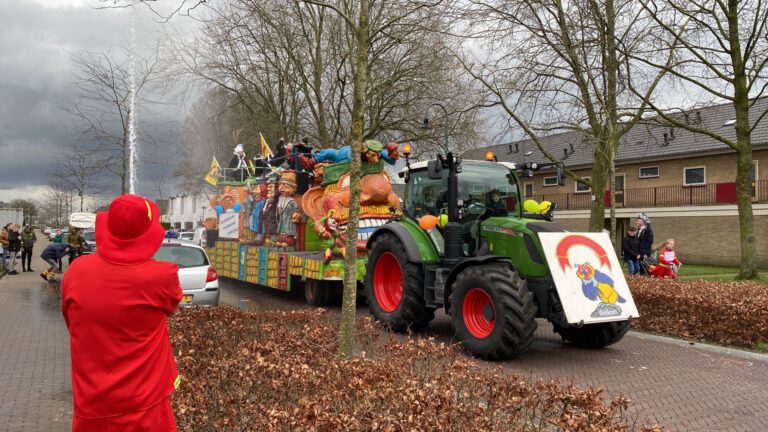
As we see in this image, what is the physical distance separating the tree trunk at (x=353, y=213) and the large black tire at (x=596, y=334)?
3607mm

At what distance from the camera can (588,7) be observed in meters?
11.7

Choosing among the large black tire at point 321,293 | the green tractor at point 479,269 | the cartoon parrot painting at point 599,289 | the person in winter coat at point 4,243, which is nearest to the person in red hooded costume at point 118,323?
the green tractor at point 479,269

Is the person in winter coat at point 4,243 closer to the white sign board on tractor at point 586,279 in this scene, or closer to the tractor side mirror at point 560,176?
the tractor side mirror at point 560,176

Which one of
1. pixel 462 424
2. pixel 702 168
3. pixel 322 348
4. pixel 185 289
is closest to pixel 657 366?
pixel 322 348

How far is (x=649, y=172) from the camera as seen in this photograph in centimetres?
3020

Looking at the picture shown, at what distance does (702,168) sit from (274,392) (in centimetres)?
Result: 2854

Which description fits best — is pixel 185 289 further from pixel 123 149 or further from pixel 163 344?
pixel 123 149

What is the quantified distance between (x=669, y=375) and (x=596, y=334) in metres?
1.27

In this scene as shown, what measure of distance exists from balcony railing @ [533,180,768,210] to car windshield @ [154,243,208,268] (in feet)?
66.9

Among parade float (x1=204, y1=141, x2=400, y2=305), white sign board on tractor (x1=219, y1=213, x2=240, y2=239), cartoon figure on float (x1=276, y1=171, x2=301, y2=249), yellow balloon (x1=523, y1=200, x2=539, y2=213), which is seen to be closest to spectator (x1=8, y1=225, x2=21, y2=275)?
white sign board on tractor (x1=219, y1=213, x2=240, y2=239)

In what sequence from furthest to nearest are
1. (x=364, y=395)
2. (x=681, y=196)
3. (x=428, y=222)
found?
1. (x=681, y=196)
2. (x=428, y=222)
3. (x=364, y=395)

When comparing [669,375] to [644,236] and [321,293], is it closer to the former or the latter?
[321,293]

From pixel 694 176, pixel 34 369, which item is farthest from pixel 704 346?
pixel 694 176

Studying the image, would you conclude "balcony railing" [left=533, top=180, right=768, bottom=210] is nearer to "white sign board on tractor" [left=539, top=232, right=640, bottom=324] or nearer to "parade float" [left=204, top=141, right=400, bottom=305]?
"parade float" [left=204, top=141, right=400, bottom=305]
